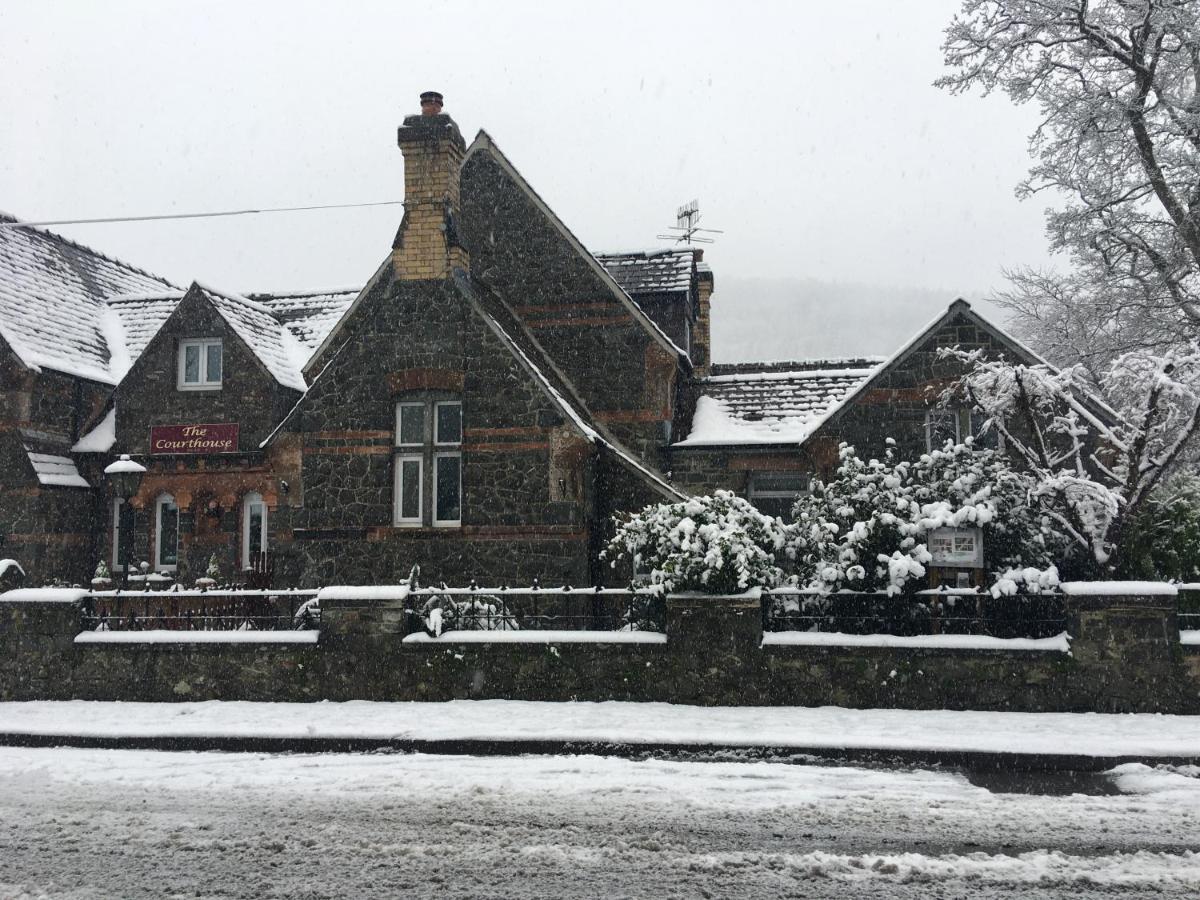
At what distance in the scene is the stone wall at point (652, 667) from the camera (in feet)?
32.4

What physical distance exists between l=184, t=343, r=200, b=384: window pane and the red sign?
1.15 meters

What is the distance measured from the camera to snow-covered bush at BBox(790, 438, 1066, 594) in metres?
11.2

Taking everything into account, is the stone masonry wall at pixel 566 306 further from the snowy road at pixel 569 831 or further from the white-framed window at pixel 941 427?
the snowy road at pixel 569 831

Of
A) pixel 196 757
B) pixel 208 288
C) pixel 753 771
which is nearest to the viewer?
pixel 753 771

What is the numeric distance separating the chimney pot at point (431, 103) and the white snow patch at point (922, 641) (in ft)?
38.7

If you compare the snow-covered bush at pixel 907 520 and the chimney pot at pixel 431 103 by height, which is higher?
the chimney pot at pixel 431 103

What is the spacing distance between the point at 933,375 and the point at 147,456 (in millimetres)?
16239

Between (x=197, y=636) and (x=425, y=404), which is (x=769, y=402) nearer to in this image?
(x=425, y=404)

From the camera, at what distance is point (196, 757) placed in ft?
29.9

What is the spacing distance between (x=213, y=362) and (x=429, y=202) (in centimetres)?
804

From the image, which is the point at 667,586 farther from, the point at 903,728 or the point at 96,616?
the point at 96,616

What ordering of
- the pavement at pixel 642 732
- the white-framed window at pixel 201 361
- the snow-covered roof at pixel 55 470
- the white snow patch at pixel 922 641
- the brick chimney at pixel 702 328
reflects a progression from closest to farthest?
the pavement at pixel 642 732 < the white snow patch at pixel 922 641 < the snow-covered roof at pixel 55 470 < the white-framed window at pixel 201 361 < the brick chimney at pixel 702 328

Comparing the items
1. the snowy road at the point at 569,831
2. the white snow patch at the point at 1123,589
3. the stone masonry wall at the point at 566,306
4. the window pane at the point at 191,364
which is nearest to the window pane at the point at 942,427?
the stone masonry wall at the point at 566,306

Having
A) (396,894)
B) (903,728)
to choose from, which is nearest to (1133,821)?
(903,728)
